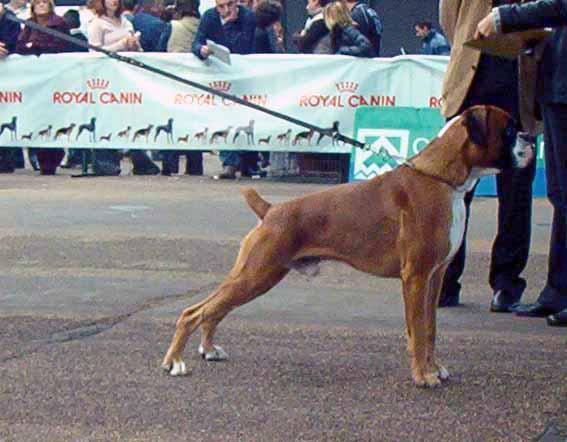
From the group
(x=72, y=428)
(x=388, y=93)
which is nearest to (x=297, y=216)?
(x=72, y=428)

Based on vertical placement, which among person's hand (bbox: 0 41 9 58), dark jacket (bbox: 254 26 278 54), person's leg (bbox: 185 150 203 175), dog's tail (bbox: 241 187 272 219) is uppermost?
dark jacket (bbox: 254 26 278 54)

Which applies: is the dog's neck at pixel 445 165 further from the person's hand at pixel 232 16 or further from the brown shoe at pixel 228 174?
the person's hand at pixel 232 16

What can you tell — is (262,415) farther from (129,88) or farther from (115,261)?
(129,88)

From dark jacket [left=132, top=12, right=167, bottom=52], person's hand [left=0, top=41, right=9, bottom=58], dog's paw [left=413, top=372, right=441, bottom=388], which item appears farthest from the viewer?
dark jacket [left=132, top=12, right=167, bottom=52]

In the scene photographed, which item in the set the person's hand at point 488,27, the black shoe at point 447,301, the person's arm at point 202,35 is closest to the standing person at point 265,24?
the person's arm at point 202,35

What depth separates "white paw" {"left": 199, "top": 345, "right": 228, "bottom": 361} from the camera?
20.7 ft

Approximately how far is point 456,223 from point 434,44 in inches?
478

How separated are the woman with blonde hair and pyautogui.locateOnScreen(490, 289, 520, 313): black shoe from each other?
7.01 m

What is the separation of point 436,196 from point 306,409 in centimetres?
114

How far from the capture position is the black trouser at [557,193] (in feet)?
22.1

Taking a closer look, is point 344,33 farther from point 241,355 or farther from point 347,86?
point 241,355

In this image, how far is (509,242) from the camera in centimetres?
782

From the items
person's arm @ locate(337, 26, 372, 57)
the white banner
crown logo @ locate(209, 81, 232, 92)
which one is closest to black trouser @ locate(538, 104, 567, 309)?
the white banner

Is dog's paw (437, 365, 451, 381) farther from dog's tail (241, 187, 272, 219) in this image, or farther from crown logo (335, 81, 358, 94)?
crown logo (335, 81, 358, 94)
